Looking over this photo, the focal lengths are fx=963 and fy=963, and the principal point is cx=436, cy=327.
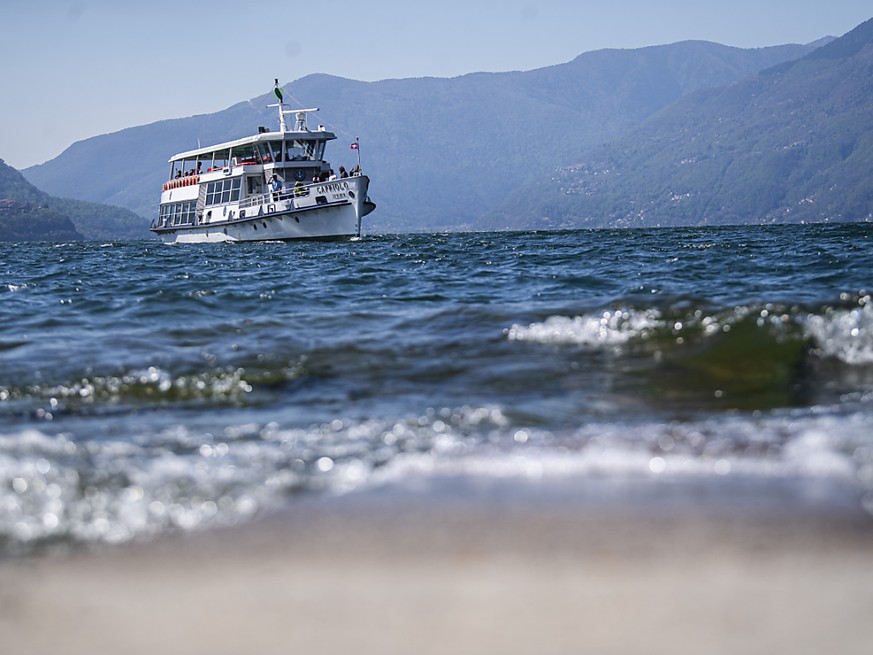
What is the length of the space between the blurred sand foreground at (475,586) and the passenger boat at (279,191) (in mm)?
39028

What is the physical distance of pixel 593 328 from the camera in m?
8.68

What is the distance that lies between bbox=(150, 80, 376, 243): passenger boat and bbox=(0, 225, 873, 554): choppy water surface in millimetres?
30400

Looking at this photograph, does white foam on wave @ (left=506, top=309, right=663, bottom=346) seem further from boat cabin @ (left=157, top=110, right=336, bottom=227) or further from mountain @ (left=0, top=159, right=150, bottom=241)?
mountain @ (left=0, top=159, right=150, bottom=241)

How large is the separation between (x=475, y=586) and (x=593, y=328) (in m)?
5.78

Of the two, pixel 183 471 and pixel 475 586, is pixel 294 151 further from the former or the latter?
pixel 475 586

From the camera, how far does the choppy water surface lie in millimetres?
4383

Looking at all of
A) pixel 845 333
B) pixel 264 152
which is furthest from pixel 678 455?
pixel 264 152

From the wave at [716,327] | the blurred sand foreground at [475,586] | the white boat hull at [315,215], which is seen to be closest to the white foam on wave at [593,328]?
the wave at [716,327]

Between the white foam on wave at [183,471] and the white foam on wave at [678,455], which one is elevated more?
the white foam on wave at [678,455]

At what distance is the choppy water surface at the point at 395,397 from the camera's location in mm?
4383

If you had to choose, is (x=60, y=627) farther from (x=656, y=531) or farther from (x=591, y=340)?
(x=591, y=340)

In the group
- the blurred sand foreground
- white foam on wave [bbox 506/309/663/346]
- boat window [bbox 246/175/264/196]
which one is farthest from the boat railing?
the blurred sand foreground

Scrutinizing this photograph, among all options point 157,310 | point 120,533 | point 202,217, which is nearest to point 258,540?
point 120,533

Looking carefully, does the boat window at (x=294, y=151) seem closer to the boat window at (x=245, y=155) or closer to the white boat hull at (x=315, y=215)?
the boat window at (x=245, y=155)
